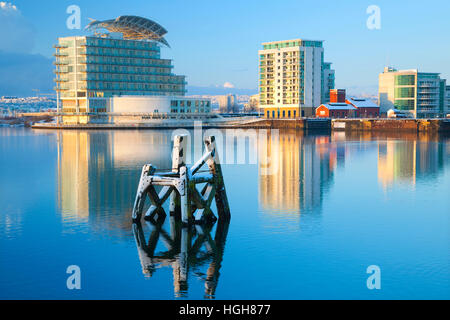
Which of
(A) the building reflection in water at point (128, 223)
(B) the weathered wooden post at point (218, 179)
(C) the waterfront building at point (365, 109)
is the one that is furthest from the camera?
(C) the waterfront building at point (365, 109)

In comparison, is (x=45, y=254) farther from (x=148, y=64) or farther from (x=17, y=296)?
(x=148, y=64)

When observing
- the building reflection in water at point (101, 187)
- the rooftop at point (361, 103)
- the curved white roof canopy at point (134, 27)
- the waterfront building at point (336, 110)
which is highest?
the curved white roof canopy at point (134, 27)

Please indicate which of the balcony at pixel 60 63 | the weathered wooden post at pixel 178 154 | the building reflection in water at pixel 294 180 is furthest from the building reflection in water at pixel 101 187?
the balcony at pixel 60 63

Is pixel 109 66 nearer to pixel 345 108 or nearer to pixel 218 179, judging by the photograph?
pixel 345 108

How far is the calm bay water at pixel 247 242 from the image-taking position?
14359 mm

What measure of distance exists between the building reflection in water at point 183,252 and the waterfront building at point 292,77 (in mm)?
118825

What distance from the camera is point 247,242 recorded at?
18.5 meters

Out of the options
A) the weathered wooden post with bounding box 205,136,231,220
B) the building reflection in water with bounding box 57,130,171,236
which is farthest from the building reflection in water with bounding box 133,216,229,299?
the building reflection in water with bounding box 57,130,171,236

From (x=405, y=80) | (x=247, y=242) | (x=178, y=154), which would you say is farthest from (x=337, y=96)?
(x=247, y=242)

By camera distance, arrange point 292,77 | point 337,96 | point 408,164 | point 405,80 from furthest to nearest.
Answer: point 292,77 < point 405,80 < point 337,96 < point 408,164

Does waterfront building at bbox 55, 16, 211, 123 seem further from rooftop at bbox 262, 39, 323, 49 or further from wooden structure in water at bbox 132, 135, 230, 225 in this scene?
wooden structure in water at bbox 132, 135, 230, 225

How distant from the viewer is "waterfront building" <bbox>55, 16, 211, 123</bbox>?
133 meters

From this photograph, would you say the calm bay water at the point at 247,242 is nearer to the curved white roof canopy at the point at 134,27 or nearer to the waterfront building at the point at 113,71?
the waterfront building at the point at 113,71

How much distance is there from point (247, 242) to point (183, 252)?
→ 239 cm
